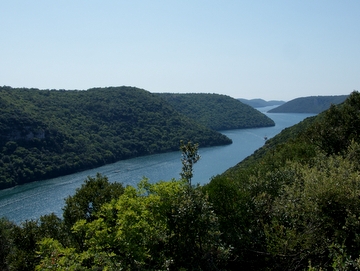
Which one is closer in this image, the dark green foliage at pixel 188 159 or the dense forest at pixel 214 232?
the dense forest at pixel 214 232

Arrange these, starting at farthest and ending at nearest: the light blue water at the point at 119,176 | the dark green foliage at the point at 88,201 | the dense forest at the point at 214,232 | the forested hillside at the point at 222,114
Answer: the forested hillside at the point at 222,114
the light blue water at the point at 119,176
the dark green foliage at the point at 88,201
the dense forest at the point at 214,232

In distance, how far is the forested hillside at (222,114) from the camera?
17050 cm

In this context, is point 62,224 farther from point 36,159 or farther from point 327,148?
point 36,159

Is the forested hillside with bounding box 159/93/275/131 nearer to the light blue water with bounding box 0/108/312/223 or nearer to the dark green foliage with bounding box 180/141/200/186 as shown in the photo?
the light blue water with bounding box 0/108/312/223

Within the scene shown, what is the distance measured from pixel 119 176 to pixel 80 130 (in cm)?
3864

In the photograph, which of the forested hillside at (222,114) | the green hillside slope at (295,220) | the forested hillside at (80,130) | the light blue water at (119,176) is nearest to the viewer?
the green hillside slope at (295,220)

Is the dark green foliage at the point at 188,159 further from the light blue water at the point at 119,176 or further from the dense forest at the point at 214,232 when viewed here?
the light blue water at the point at 119,176

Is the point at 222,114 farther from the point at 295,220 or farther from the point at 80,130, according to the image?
the point at 295,220

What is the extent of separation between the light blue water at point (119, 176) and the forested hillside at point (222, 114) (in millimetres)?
45725

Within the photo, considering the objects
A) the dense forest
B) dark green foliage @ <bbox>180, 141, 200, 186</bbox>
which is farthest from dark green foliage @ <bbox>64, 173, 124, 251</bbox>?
dark green foliage @ <bbox>180, 141, 200, 186</bbox>

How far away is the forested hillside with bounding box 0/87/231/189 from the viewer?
8300 centimetres

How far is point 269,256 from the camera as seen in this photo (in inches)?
468

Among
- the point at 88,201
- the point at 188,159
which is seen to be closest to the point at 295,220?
the point at 188,159

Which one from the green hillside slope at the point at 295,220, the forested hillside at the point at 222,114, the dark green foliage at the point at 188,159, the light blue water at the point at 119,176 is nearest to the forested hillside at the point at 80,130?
the light blue water at the point at 119,176
